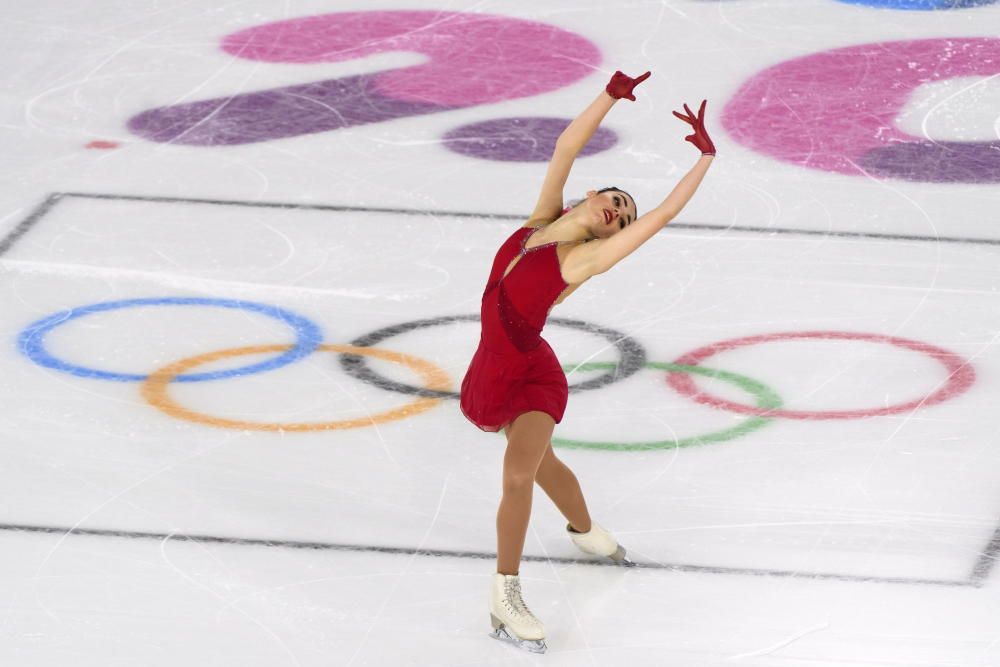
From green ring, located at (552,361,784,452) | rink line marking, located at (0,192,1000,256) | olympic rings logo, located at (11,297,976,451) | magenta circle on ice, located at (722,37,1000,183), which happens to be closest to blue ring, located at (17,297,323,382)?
olympic rings logo, located at (11,297,976,451)

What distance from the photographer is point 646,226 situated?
4375mm

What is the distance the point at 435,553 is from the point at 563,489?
0.43m

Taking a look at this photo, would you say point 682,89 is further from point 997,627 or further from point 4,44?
point 997,627

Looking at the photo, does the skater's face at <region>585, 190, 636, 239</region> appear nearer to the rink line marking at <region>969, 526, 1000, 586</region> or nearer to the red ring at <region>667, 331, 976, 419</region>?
the rink line marking at <region>969, 526, 1000, 586</region>

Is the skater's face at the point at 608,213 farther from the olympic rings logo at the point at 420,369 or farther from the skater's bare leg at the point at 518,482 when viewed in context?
the olympic rings logo at the point at 420,369

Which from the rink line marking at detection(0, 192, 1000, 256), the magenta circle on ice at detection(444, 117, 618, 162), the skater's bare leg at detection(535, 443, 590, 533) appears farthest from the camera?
the magenta circle on ice at detection(444, 117, 618, 162)

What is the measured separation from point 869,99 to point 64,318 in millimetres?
4073

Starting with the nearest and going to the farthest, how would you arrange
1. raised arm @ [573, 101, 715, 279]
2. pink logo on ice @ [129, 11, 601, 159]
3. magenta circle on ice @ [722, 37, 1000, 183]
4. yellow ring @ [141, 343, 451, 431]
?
raised arm @ [573, 101, 715, 279], yellow ring @ [141, 343, 451, 431], magenta circle on ice @ [722, 37, 1000, 183], pink logo on ice @ [129, 11, 601, 159]

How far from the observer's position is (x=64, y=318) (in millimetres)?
6762

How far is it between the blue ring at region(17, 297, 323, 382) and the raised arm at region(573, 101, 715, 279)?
6.92 ft

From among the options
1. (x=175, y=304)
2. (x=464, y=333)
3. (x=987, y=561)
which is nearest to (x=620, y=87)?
(x=987, y=561)

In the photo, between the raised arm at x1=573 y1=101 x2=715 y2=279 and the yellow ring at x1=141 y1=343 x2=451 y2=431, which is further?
the yellow ring at x1=141 y1=343 x2=451 y2=431

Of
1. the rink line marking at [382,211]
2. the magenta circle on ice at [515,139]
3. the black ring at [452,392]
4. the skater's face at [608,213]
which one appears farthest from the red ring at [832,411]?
the magenta circle on ice at [515,139]

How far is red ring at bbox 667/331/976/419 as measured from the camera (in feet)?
19.7
